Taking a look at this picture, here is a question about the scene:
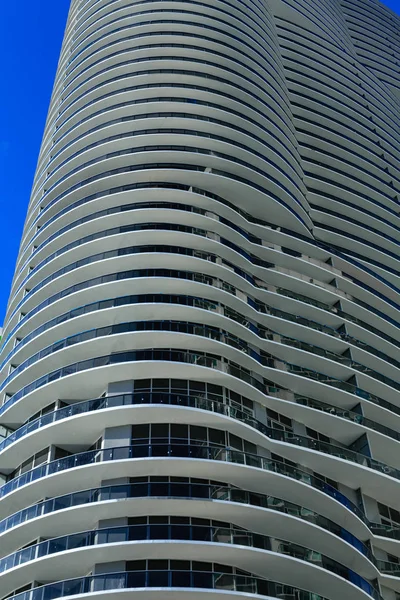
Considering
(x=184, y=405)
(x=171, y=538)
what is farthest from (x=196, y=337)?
(x=171, y=538)

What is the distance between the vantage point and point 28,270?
48375 mm

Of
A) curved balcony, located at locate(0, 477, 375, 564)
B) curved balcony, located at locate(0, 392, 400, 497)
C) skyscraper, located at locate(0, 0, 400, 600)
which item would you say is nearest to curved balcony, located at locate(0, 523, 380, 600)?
skyscraper, located at locate(0, 0, 400, 600)

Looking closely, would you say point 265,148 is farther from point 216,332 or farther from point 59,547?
point 59,547

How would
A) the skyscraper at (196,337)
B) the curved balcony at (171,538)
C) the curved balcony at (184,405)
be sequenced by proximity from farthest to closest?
the curved balcony at (184,405) → the skyscraper at (196,337) → the curved balcony at (171,538)

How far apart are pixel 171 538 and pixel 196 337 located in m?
10.2

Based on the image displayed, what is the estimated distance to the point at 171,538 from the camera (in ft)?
96.1

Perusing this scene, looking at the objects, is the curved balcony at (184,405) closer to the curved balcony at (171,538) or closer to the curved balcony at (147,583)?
the curved balcony at (171,538)

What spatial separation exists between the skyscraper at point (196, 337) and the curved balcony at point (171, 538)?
8 centimetres

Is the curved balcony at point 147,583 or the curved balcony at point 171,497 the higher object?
the curved balcony at point 171,497

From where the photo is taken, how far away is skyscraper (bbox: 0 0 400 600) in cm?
3083

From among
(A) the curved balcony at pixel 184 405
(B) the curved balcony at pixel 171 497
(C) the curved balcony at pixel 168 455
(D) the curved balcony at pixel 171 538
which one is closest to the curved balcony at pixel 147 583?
(D) the curved balcony at pixel 171 538

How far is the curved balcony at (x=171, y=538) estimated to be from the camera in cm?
2930

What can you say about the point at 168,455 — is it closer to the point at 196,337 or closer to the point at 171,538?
the point at 171,538

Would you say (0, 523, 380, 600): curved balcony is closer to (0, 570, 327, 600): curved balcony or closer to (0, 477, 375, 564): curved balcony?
(0, 477, 375, 564): curved balcony
